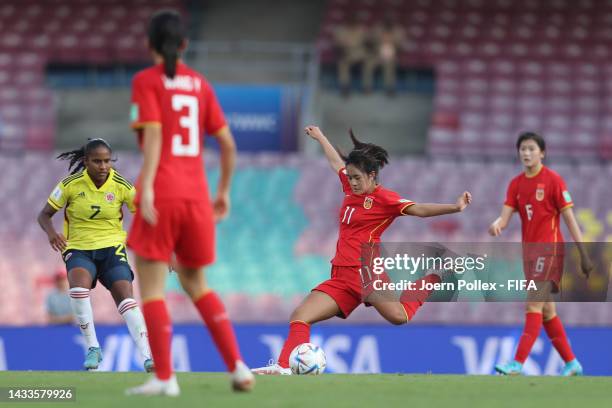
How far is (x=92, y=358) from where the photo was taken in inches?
351

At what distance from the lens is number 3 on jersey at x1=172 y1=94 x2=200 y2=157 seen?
6.05 meters

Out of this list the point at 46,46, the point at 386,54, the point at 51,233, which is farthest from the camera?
the point at 46,46

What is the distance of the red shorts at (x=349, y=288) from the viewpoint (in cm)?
870

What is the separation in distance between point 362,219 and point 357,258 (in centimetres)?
29

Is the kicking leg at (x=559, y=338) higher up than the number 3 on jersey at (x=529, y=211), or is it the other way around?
the number 3 on jersey at (x=529, y=211)

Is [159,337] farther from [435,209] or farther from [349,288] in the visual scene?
[349,288]

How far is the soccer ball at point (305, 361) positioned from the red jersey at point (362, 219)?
2.32ft

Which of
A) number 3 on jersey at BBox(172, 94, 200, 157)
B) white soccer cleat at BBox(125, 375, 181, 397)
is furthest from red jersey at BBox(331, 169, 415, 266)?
white soccer cleat at BBox(125, 375, 181, 397)

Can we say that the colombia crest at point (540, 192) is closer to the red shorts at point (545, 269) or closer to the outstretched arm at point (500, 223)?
the outstretched arm at point (500, 223)

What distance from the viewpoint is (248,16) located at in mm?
21047

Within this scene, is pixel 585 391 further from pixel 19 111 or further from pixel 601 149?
pixel 19 111

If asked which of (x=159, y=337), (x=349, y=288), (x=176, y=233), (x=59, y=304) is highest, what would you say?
(x=176, y=233)

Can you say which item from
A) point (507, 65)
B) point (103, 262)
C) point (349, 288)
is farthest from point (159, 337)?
point (507, 65)
